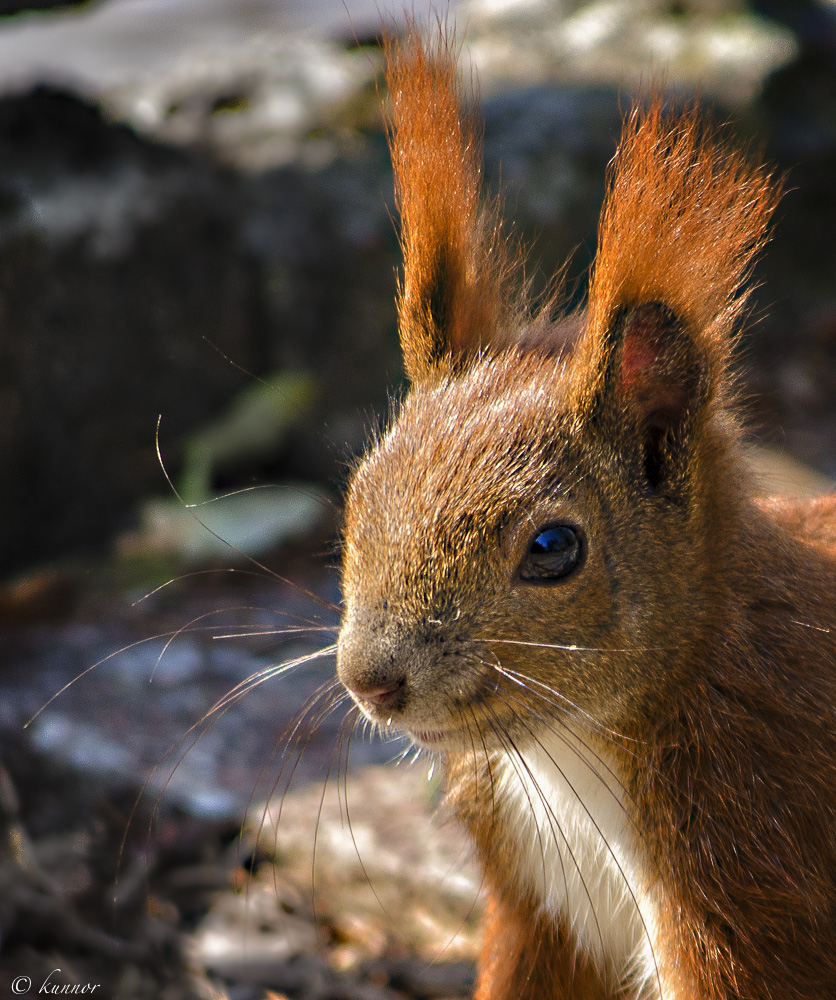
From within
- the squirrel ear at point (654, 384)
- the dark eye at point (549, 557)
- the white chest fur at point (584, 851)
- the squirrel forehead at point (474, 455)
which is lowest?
the white chest fur at point (584, 851)

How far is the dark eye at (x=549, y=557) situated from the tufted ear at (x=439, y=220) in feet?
1.74

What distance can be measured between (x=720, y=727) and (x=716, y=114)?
489cm

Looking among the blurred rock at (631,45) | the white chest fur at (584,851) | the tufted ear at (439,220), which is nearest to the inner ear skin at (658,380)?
the tufted ear at (439,220)

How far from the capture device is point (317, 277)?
564 centimetres

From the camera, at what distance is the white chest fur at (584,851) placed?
2246 mm

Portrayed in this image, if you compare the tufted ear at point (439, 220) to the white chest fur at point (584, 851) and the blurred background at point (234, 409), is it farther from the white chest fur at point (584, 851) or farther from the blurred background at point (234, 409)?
the white chest fur at point (584, 851)

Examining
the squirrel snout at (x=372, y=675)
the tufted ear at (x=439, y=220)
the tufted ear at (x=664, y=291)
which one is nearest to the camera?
the squirrel snout at (x=372, y=675)

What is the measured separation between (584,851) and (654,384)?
981 millimetres

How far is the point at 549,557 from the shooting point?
206 centimetres

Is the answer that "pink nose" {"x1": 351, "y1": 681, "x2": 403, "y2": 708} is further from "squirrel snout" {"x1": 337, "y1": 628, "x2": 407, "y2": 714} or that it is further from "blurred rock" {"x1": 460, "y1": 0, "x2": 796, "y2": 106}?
"blurred rock" {"x1": 460, "y1": 0, "x2": 796, "y2": 106}

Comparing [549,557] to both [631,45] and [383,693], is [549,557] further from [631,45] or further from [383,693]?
[631,45]

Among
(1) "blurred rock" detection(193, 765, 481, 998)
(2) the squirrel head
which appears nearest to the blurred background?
(1) "blurred rock" detection(193, 765, 481, 998)

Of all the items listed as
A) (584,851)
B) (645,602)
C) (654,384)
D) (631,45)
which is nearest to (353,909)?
(584,851)

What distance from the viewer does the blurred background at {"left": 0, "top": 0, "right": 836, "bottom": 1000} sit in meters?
3.38
